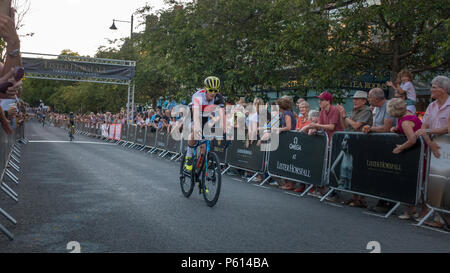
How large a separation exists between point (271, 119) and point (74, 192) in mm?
4950

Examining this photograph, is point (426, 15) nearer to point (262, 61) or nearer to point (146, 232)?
point (262, 61)

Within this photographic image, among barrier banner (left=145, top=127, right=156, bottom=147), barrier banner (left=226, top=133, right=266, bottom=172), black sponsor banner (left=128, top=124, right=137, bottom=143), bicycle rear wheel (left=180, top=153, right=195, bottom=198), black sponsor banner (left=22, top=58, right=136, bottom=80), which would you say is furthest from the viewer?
black sponsor banner (left=22, top=58, right=136, bottom=80)

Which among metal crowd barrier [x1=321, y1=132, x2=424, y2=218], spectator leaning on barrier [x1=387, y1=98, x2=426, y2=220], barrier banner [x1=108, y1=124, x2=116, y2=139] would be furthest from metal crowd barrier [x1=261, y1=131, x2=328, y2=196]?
barrier banner [x1=108, y1=124, x2=116, y2=139]

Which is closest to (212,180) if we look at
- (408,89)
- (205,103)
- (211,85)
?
(205,103)

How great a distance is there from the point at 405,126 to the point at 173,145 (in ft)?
40.5

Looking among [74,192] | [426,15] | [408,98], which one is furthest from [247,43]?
[74,192]

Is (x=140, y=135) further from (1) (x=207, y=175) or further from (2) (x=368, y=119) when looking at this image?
(1) (x=207, y=175)

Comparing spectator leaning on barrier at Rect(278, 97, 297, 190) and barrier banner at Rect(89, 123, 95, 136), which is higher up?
spectator leaning on barrier at Rect(278, 97, 297, 190)

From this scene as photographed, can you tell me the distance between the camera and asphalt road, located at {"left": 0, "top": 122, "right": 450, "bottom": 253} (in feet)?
17.0

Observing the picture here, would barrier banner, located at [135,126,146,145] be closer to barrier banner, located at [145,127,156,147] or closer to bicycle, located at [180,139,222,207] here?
barrier banner, located at [145,127,156,147]

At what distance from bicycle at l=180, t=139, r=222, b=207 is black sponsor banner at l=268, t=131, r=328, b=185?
8.73ft

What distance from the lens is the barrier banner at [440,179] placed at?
6.86m

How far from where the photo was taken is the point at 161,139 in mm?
20875

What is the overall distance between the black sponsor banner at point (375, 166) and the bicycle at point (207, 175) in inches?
104
